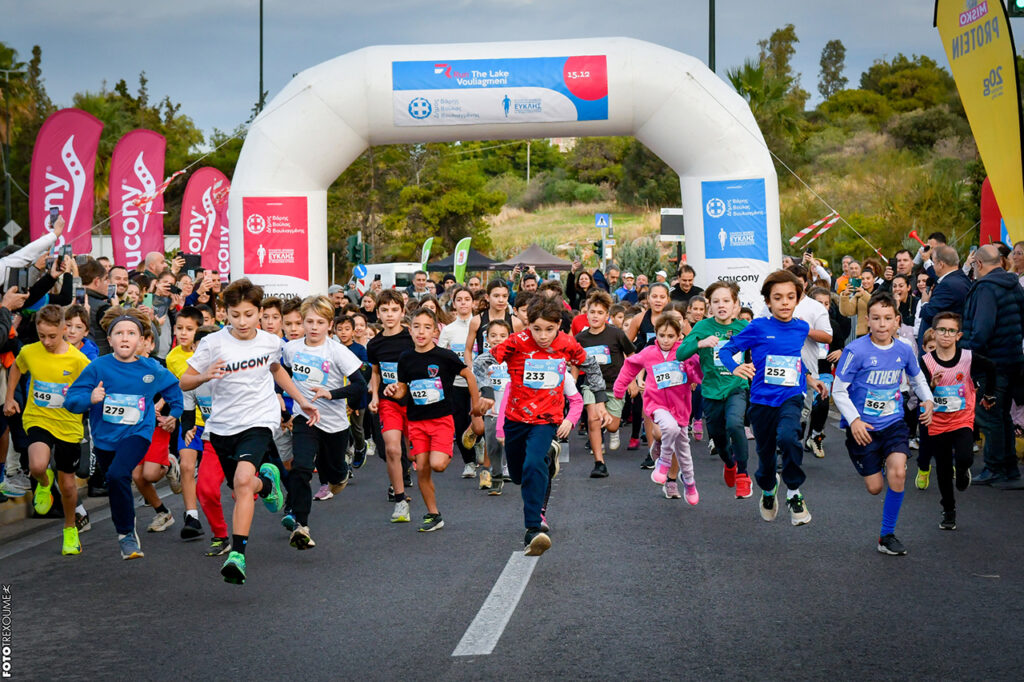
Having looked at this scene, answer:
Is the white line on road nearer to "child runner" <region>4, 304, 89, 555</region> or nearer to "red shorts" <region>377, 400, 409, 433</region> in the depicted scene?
"red shorts" <region>377, 400, 409, 433</region>

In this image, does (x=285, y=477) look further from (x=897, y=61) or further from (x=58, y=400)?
(x=897, y=61)

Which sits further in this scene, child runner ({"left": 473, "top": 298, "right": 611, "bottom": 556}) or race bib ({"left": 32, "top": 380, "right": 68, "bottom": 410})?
race bib ({"left": 32, "top": 380, "right": 68, "bottom": 410})

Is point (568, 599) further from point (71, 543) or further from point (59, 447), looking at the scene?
point (59, 447)

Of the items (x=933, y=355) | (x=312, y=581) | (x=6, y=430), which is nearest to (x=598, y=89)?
(x=933, y=355)

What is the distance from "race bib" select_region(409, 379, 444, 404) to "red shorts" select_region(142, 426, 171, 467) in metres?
1.85

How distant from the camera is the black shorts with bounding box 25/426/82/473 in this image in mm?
8438

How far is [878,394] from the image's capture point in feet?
25.5

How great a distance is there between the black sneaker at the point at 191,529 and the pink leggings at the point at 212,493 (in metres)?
0.69

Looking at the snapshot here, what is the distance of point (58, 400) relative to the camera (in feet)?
27.6

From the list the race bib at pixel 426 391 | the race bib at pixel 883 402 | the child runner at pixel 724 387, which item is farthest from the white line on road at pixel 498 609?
the child runner at pixel 724 387

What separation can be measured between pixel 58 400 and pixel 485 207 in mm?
56889

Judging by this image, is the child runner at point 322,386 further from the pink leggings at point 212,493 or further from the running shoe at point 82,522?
the running shoe at point 82,522

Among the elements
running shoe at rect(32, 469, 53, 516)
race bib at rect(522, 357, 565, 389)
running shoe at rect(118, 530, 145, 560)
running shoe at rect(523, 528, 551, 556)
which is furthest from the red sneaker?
running shoe at rect(32, 469, 53, 516)

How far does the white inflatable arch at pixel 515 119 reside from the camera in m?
18.5
